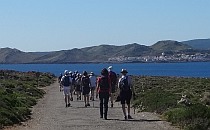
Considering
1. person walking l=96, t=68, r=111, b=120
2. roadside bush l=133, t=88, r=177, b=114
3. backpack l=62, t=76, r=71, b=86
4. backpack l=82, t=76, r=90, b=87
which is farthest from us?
backpack l=62, t=76, r=71, b=86

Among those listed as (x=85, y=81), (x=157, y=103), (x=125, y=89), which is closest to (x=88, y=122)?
(x=125, y=89)

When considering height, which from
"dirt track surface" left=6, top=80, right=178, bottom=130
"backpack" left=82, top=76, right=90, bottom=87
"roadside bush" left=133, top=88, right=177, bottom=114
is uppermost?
"backpack" left=82, top=76, right=90, bottom=87

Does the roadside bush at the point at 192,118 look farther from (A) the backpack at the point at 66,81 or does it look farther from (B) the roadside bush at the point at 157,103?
(A) the backpack at the point at 66,81

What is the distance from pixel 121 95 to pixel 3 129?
15.6ft

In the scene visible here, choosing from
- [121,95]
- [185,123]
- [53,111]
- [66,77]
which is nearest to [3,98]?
[53,111]

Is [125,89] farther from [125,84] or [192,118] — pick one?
[192,118]

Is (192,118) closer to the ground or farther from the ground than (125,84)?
closer to the ground

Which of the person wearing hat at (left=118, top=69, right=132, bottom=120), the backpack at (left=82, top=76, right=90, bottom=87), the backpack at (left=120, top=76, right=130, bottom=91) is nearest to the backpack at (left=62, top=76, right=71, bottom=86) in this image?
the backpack at (left=82, top=76, right=90, bottom=87)

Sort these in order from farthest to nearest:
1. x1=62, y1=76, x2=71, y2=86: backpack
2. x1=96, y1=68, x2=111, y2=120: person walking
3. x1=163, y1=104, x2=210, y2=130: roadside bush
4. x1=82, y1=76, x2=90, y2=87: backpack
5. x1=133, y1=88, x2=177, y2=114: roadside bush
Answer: x1=62, y1=76, x2=71, y2=86: backpack → x1=82, y1=76, x2=90, y2=87: backpack → x1=133, y1=88, x2=177, y2=114: roadside bush → x1=96, y1=68, x2=111, y2=120: person walking → x1=163, y1=104, x2=210, y2=130: roadside bush

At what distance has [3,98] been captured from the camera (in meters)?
23.5

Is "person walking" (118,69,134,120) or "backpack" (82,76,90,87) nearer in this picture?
"person walking" (118,69,134,120)

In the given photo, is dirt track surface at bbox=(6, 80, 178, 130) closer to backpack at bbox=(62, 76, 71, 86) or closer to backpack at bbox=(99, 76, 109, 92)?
backpack at bbox=(99, 76, 109, 92)

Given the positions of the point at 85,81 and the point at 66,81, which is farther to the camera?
the point at 66,81

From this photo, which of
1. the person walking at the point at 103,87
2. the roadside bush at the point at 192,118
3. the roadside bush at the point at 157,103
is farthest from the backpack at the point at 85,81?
the roadside bush at the point at 192,118
